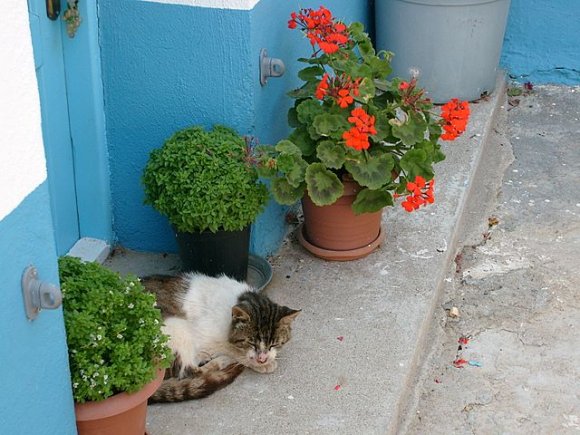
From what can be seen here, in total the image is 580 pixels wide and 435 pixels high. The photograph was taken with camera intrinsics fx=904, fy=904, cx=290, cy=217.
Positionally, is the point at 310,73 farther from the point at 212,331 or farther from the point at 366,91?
the point at 212,331

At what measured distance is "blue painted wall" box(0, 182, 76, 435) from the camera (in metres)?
2.43

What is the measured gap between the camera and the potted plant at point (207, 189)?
149 inches

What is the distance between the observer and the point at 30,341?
8.42 ft

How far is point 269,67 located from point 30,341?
1.93 m

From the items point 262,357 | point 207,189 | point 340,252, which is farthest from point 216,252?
point 340,252

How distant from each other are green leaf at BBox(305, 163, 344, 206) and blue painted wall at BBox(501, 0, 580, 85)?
344 centimetres

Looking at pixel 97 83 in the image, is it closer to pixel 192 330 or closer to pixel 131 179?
Result: pixel 131 179

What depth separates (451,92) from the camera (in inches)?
244

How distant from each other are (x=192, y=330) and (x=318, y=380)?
556 millimetres

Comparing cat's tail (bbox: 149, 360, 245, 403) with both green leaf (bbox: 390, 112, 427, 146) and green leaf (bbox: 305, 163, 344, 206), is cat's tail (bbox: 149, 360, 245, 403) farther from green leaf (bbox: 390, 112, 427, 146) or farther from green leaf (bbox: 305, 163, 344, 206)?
green leaf (bbox: 390, 112, 427, 146)

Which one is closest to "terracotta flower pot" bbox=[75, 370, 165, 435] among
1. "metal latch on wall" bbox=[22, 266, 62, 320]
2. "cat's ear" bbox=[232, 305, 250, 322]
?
"metal latch on wall" bbox=[22, 266, 62, 320]

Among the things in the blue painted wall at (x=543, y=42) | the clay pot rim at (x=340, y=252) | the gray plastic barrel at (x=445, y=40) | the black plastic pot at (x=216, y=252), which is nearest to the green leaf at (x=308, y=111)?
the black plastic pot at (x=216, y=252)

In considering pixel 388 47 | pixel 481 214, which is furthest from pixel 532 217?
pixel 388 47

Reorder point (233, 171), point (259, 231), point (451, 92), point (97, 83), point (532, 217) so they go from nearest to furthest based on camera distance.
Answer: point (233, 171) < point (97, 83) < point (259, 231) < point (532, 217) < point (451, 92)
